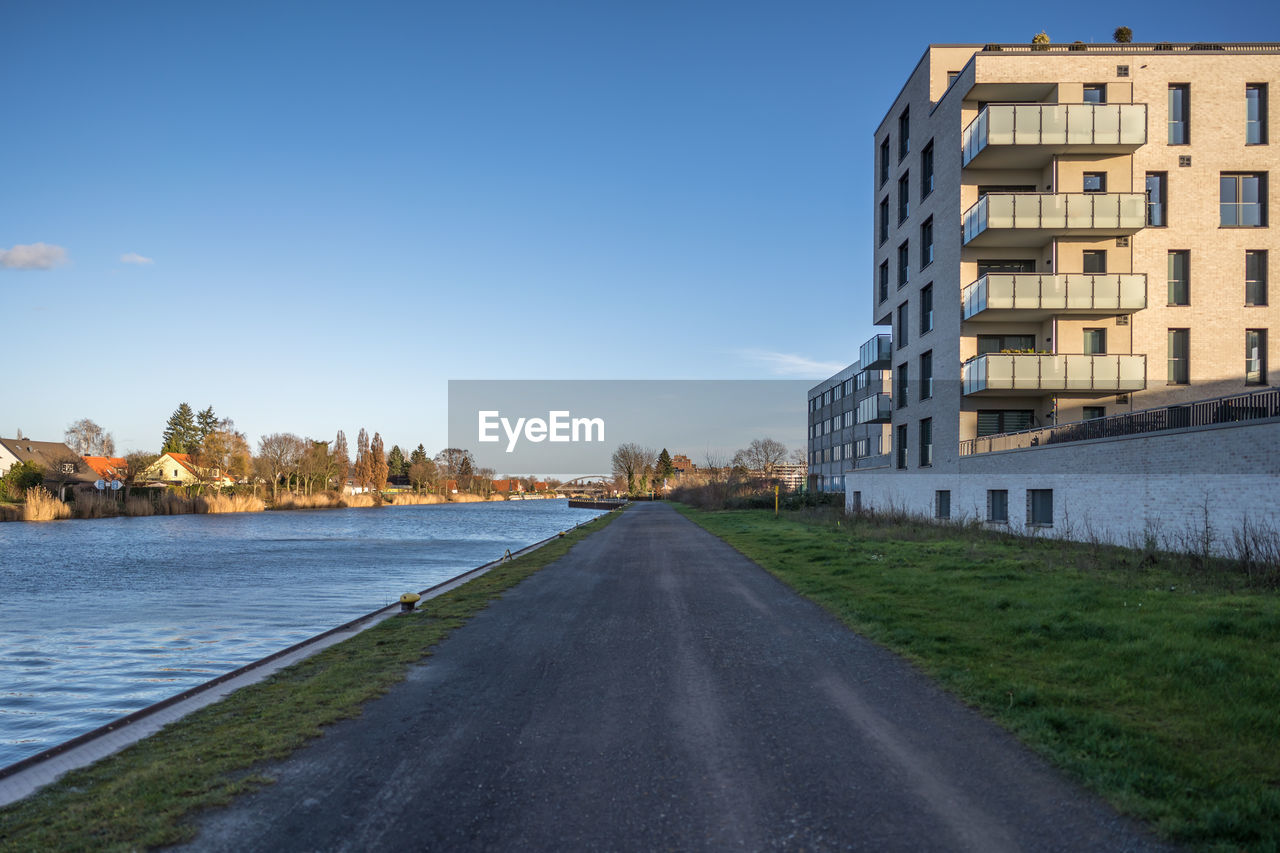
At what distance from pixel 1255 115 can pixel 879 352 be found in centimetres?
1756

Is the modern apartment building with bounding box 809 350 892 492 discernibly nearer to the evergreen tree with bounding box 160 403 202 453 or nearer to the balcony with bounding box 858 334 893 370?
the balcony with bounding box 858 334 893 370

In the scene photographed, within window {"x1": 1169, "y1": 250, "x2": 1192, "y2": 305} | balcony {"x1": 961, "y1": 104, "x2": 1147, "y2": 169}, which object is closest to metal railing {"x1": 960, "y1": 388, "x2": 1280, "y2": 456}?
window {"x1": 1169, "y1": 250, "x2": 1192, "y2": 305}

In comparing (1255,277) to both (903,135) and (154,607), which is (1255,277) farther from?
(154,607)

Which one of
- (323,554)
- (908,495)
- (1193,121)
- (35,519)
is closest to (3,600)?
(323,554)

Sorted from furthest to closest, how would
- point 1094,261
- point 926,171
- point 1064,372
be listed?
point 926,171 < point 1094,261 < point 1064,372

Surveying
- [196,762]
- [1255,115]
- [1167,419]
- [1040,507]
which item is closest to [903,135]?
[1255,115]

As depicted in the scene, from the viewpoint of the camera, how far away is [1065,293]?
27.0 metres

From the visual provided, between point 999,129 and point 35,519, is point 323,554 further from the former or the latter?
point 35,519

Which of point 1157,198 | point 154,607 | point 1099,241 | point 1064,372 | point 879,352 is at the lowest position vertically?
point 154,607

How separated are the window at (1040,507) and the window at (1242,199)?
13.2 metres

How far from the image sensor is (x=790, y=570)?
693 inches

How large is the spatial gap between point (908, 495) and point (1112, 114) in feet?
54.1

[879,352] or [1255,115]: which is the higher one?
[1255,115]

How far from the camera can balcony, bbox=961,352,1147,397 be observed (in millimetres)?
26750
